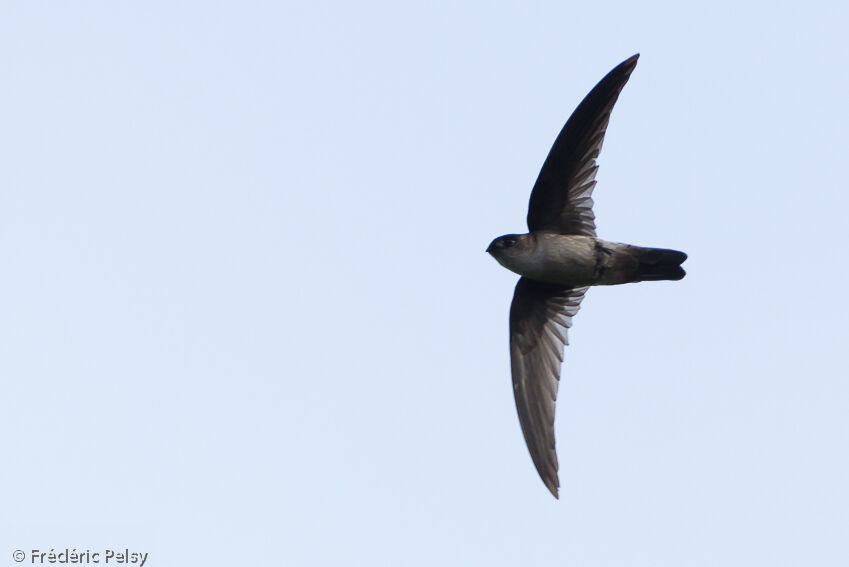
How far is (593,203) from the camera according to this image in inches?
360

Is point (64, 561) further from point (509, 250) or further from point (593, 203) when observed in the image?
point (593, 203)

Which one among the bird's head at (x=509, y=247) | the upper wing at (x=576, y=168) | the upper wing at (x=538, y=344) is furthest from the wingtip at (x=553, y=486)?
the upper wing at (x=576, y=168)

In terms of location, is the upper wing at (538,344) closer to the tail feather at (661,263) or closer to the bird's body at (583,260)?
the bird's body at (583,260)

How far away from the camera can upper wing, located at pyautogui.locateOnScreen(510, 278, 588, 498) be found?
9211mm

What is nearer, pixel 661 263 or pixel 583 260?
pixel 661 263

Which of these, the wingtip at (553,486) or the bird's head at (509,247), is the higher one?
the bird's head at (509,247)

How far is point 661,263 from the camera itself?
8891 mm

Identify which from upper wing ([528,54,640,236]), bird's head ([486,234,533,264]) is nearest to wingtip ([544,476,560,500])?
bird's head ([486,234,533,264])

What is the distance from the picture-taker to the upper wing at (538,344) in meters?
9.21

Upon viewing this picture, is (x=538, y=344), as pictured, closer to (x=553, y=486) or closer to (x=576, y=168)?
(x=553, y=486)

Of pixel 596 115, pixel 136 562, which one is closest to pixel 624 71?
pixel 596 115

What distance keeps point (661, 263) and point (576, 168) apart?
901mm

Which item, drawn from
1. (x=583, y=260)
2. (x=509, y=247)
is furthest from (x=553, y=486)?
(x=509, y=247)

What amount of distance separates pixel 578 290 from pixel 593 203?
747 mm
